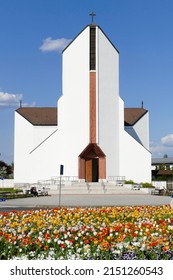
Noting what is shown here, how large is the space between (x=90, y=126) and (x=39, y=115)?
53.1 ft

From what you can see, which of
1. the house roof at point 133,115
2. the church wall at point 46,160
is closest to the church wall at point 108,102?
the church wall at point 46,160

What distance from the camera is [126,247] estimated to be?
8.81m

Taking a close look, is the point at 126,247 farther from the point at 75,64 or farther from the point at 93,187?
the point at 75,64

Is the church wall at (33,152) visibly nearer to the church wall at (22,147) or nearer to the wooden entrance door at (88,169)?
the church wall at (22,147)

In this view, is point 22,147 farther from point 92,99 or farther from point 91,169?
point 92,99

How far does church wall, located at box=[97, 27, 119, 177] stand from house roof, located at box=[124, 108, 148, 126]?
35.5 feet

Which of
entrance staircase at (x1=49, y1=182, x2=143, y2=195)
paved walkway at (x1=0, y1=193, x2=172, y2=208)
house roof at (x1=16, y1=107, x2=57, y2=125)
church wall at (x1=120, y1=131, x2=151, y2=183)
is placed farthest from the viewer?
house roof at (x1=16, y1=107, x2=57, y2=125)

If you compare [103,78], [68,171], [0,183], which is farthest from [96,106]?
[0,183]

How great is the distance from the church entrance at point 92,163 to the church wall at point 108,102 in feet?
1.89

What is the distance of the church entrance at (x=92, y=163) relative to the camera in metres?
54.0

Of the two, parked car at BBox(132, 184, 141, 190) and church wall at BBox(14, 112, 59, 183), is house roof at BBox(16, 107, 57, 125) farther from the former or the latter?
parked car at BBox(132, 184, 141, 190)

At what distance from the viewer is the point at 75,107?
53.9 meters

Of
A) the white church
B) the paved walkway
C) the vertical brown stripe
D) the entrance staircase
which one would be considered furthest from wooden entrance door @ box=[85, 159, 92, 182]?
the paved walkway

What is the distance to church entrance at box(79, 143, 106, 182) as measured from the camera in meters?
54.0
